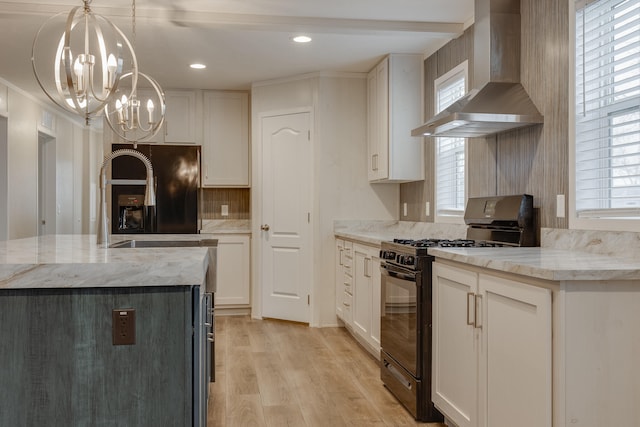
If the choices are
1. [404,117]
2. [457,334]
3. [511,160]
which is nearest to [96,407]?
[457,334]

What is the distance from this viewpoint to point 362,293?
4457 mm

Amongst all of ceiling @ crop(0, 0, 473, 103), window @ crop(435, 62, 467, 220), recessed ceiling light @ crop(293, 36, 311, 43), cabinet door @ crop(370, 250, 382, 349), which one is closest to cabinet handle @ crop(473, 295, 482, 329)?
cabinet door @ crop(370, 250, 382, 349)

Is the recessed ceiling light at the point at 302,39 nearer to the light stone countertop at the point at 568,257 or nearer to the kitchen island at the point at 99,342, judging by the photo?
the light stone countertop at the point at 568,257

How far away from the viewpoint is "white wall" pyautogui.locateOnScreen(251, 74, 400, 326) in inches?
215

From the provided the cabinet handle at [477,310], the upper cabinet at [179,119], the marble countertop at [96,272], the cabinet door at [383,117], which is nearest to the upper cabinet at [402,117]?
the cabinet door at [383,117]

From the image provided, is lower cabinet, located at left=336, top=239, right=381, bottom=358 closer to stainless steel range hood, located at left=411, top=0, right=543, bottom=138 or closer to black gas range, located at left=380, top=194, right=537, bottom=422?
black gas range, located at left=380, top=194, right=537, bottom=422

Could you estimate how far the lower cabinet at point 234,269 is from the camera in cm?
604

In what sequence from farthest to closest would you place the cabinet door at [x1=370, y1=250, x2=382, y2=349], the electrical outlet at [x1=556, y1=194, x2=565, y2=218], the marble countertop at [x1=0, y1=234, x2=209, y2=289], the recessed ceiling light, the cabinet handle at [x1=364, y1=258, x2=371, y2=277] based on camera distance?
→ 1. the recessed ceiling light
2. the cabinet handle at [x1=364, y1=258, x2=371, y2=277]
3. the cabinet door at [x1=370, y1=250, x2=382, y2=349]
4. the electrical outlet at [x1=556, y1=194, x2=565, y2=218]
5. the marble countertop at [x1=0, y1=234, x2=209, y2=289]

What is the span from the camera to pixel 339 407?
3.25m

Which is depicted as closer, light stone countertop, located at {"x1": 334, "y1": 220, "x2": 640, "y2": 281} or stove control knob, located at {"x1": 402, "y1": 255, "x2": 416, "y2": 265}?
light stone countertop, located at {"x1": 334, "y1": 220, "x2": 640, "y2": 281}

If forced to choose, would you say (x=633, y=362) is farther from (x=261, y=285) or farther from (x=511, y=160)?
(x=261, y=285)

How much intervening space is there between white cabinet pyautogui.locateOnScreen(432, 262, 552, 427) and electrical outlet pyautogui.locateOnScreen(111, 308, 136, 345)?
1330 millimetres

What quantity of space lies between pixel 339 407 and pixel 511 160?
1.73m

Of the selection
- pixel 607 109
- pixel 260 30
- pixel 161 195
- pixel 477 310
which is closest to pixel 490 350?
pixel 477 310
